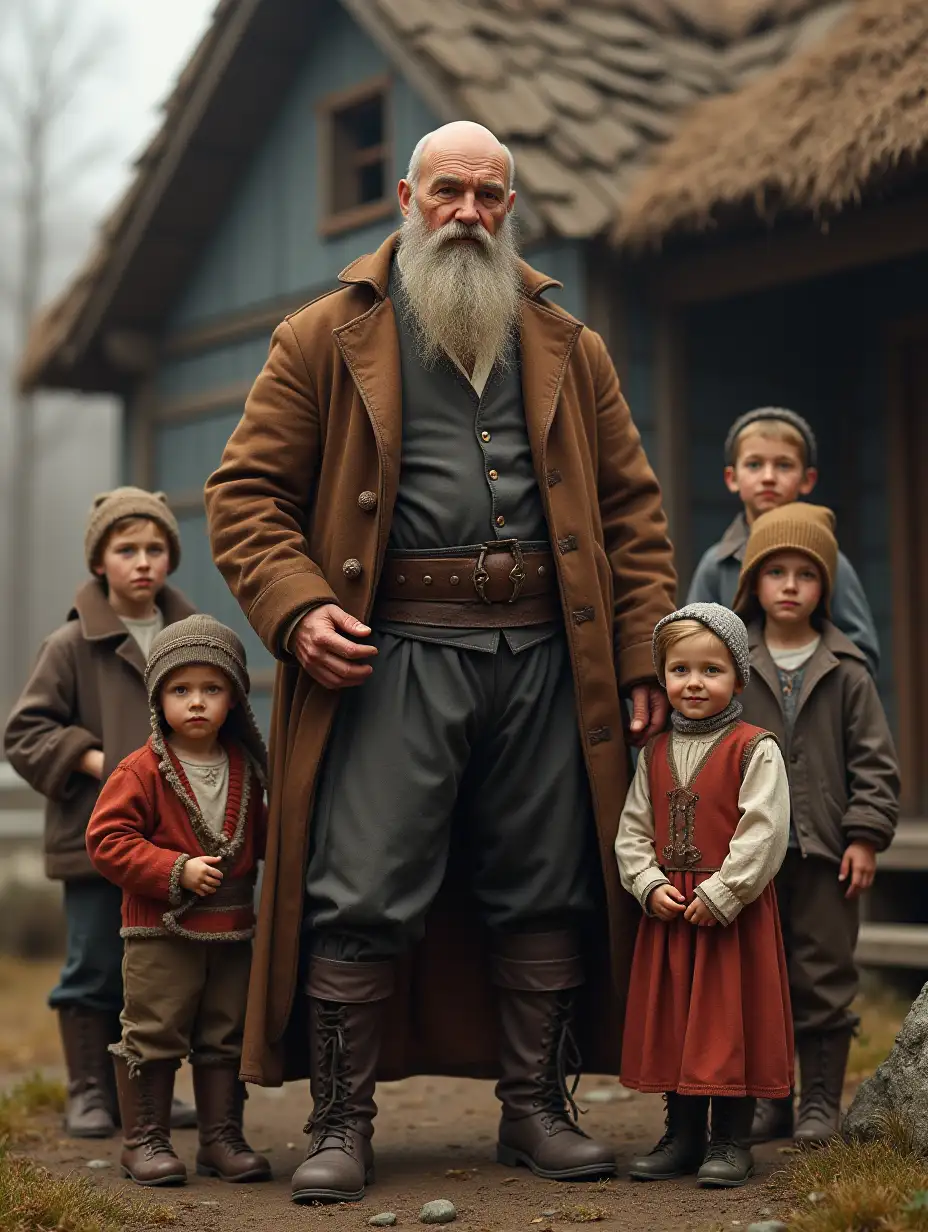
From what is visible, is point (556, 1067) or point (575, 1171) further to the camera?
point (556, 1067)

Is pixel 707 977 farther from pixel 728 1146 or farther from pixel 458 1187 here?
pixel 458 1187

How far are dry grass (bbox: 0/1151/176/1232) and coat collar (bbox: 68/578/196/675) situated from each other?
1447 mm

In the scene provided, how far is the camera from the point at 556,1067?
4.10 metres

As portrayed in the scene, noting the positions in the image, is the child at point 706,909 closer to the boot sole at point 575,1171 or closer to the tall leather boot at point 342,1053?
the boot sole at point 575,1171

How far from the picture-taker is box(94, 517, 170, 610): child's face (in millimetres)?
4832

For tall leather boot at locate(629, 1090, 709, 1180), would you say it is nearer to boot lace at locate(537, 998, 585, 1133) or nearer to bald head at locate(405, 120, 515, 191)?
boot lace at locate(537, 998, 585, 1133)

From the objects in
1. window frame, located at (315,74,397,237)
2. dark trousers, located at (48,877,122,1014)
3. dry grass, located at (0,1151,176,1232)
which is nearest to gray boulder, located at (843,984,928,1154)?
dry grass, located at (0,1151,176,1232)

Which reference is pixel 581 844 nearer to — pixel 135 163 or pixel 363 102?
pixel 363 102

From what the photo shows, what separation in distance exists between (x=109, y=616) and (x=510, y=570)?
1396 millimetres

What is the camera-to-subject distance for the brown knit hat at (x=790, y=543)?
4.36 m

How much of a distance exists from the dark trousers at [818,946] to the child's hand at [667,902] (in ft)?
1.95

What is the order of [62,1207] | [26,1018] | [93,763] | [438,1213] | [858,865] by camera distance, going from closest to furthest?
[62,1207]
[438,1213]
[858,865]
[93,763]
[26,1018]

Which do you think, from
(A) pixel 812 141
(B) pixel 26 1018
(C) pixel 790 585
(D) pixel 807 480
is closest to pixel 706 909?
(C) pixel 790 585

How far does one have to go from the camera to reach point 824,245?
273 inches
